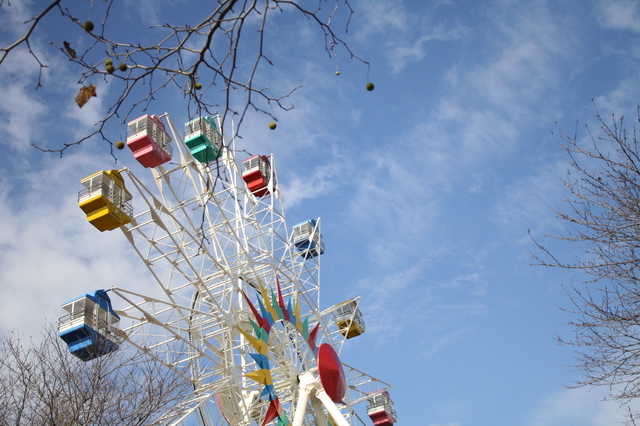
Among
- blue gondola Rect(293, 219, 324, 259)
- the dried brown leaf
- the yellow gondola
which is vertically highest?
blue gondola Rect(293, 219, 324, 259)

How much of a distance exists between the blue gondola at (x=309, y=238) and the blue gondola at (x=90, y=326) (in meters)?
10.6

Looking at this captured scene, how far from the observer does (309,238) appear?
26172mm

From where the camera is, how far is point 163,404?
13953 mm

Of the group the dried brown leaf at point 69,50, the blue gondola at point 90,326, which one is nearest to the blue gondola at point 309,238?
the blue gondola at point 90,326

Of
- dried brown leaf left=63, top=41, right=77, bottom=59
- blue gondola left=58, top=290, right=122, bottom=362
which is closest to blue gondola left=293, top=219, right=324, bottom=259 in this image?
blue gondola left=58, top=290, right=122, bottom=362

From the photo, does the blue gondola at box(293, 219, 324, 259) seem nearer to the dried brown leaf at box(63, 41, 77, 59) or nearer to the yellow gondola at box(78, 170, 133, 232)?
the yellow gondola at box(78, 170, 133, 232)

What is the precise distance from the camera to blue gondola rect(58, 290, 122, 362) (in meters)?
14.6

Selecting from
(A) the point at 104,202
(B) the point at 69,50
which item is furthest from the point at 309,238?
(B) the point at 69,50

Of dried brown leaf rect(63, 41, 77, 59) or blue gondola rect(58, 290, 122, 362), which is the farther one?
blue gondola rect(58, 290, 122, 362)

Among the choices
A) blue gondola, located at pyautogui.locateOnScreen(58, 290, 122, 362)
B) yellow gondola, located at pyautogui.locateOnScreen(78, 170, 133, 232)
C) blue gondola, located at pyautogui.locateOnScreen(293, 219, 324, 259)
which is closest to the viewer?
blue gondola, located at pyautogui.locateOnScreen(58, 290, 122, 362)

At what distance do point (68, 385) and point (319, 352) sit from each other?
8.25 metres

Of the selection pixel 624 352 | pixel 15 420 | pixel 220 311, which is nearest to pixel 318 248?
pixel 220 311

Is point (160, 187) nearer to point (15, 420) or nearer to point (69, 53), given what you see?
point (15, 420)

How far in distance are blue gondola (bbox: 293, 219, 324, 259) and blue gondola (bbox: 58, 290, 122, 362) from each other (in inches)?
417
